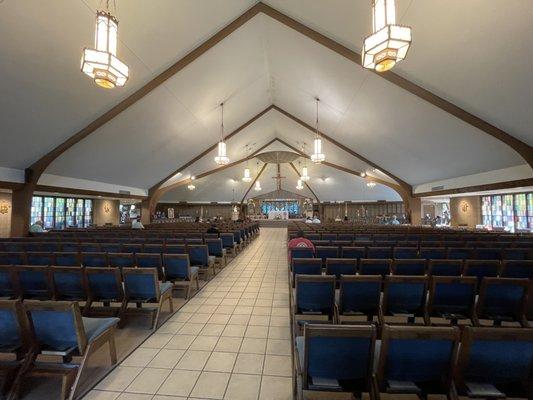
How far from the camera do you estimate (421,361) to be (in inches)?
70.4

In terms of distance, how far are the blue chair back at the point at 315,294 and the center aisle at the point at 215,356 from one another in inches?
20.2

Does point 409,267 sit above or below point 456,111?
below

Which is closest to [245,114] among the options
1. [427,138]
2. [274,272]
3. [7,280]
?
[427,138]

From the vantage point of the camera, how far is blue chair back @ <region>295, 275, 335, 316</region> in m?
3.12

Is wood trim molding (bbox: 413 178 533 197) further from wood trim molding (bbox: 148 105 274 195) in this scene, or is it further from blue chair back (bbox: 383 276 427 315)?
wood trim molding (bbox: 148 105 274 195)

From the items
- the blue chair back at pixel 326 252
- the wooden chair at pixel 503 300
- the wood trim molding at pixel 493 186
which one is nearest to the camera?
the wooden chair at pixel 503 300

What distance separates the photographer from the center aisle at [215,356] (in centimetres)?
243

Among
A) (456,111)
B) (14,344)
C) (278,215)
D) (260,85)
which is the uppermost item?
(260,85)

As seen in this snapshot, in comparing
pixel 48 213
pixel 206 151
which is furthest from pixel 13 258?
pixel 48 213

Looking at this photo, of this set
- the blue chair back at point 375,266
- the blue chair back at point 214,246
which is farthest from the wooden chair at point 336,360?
the blue chair back at point 214,246

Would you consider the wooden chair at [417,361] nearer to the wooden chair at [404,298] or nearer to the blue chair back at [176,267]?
the wooden chair at [404,298]

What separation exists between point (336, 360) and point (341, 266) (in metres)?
2.33

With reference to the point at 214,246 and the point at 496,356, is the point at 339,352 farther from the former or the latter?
the point at 214,246

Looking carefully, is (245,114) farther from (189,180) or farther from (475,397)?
(475,397)
